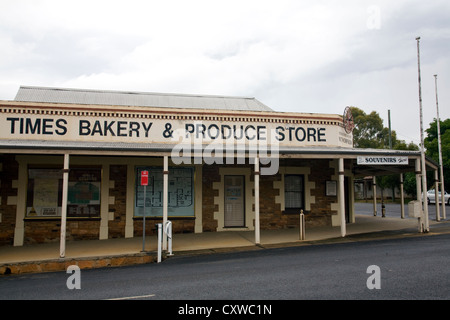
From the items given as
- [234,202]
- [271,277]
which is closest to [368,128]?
[234,202]

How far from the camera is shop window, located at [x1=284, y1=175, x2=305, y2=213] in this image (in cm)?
1486

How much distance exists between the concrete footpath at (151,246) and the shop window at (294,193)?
0.93m

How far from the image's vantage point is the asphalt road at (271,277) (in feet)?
19.5

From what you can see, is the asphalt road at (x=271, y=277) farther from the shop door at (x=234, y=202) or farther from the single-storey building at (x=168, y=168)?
the shop door at (x=234, y=202)

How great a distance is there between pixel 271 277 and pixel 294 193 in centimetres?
813

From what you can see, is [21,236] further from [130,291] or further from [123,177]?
[130,291]

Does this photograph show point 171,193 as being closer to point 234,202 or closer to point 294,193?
point 234,202

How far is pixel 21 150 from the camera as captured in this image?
10.0 meters

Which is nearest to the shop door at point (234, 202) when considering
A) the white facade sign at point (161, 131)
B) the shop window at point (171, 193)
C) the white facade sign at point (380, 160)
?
the shop window at point (171, 193)

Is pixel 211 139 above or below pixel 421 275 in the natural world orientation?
above

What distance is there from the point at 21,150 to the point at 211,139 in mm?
6074

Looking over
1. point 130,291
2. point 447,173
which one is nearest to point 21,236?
point 130,291

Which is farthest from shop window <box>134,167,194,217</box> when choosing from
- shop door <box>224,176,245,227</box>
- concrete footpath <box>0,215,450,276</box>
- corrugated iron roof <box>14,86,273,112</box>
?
corrugated iron roof <box>14,86,273,112</box>
